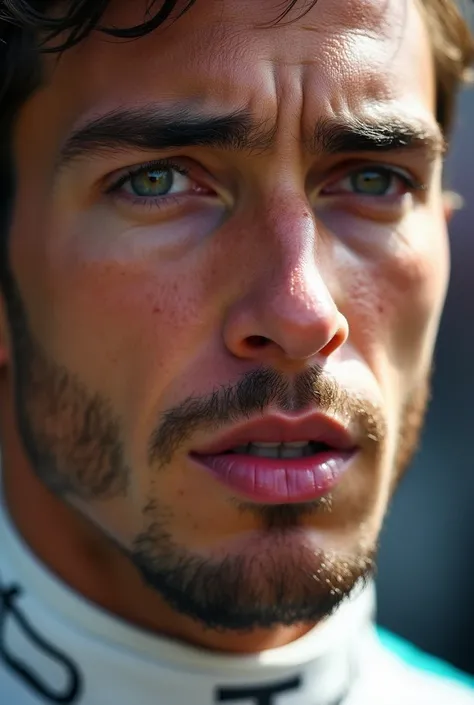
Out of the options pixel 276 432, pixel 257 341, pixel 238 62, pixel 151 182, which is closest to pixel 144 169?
pixel 151 182

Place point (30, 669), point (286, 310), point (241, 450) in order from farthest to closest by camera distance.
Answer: point (30, 669) → point (241, 450) → point (286, 310)

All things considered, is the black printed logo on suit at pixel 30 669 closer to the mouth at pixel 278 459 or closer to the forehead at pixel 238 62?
the mouth at pixel 278 459

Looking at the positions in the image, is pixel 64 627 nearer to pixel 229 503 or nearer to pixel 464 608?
pixel 229 503

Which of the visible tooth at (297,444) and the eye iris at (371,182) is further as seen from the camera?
the eye iris at (371,182)

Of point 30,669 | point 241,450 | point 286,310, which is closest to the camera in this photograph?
point 286,310

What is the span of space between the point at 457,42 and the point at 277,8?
0.61m

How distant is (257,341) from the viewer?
4.47 ft

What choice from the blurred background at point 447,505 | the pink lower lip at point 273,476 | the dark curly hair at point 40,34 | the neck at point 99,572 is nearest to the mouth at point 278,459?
the pink lower lip at point 273,476

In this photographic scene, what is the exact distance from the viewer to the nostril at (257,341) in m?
1.36

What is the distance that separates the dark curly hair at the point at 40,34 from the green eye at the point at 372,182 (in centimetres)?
27

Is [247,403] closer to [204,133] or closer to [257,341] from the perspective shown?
[257,341]

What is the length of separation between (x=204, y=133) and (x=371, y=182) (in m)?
0.32

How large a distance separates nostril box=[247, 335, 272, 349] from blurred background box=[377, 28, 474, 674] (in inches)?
81.5

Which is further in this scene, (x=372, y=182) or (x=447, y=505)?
(x=447, y=505)
